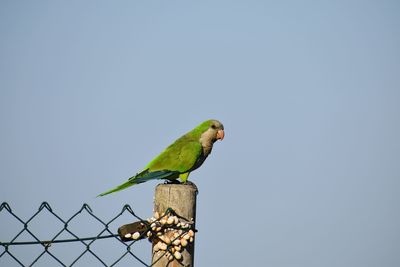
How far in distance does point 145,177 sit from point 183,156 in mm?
709

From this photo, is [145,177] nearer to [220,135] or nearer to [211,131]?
[211,131]

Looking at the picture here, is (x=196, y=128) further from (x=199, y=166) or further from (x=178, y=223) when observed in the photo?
(x=178, y=223)

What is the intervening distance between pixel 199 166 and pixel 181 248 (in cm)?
359

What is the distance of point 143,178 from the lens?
5.71 metres

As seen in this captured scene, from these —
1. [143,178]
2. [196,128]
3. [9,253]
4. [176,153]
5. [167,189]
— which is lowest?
[9,253]

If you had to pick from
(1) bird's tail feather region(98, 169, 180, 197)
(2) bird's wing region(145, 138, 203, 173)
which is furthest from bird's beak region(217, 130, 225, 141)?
(1) bird's tail feather region(98, 169, 180, 197)

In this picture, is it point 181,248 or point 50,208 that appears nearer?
point 50,208

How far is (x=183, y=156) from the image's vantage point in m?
6.34

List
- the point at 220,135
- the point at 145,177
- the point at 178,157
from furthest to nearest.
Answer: the point at 220,135 < the point at 178,157 < the point at 145,177

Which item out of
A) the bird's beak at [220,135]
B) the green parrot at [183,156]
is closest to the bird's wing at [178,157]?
the green parrot at [183,156]

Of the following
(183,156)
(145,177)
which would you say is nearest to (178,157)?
(183,156)

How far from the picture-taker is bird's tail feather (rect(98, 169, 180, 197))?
18.1ft

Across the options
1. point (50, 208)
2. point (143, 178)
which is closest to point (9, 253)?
point (50, 208)

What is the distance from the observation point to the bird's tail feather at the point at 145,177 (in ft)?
18.1
